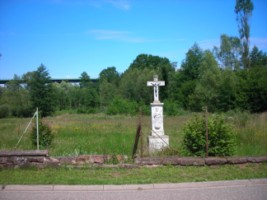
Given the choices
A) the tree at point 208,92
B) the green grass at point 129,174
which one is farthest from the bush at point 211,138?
the tree at point 208,92

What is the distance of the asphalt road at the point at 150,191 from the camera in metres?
6.02

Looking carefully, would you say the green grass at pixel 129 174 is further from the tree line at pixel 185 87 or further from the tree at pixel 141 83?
the tree at pixel 141 83

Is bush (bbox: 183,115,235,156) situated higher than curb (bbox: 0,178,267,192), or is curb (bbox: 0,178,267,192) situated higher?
bush (bbox: 183,115,235,156)

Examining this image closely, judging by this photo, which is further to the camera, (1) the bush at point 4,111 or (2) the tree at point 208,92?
(1) the bush at point 4,111

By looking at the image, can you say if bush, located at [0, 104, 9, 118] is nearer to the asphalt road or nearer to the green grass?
the green grass

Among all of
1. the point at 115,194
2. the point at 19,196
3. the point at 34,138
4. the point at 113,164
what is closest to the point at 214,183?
the point at 115,194

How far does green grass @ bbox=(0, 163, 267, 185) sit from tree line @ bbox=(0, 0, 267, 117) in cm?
→ 2838

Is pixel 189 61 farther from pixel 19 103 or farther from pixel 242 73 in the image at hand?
pixel 19 103

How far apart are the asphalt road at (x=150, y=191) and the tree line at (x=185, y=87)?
29737 mm

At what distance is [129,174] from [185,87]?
5172 cm

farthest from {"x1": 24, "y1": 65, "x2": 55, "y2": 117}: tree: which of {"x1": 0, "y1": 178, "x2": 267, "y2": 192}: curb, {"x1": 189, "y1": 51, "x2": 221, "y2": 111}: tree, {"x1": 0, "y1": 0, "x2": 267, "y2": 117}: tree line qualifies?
{"x1": 0, "y1": 178, "x2": 267, "y2": 192}: curb

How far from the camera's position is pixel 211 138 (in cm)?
927

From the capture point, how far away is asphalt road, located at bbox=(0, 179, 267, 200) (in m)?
6.02

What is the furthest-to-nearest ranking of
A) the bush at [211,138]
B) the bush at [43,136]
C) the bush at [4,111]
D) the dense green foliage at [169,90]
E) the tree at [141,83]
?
the bush at [4,111]
the tree at [141,83]
the dense green foliage at [169,90]
the bush at [43,136]
the bush at [211,138]
